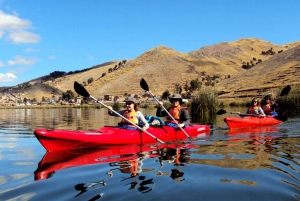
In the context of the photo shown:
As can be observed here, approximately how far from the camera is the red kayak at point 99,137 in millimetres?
7893

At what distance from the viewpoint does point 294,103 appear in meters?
24.9

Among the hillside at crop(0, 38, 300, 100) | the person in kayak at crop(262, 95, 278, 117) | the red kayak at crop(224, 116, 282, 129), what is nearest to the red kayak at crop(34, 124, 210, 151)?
the red kayak at crop(224, 116, 282, 129)

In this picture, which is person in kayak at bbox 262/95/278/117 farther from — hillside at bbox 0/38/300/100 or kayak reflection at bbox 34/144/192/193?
hillside at bbox 0/38/300/100

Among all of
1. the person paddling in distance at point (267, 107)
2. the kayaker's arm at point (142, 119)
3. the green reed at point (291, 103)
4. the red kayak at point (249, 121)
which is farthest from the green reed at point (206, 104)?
the kayaker's arm at point (142, 119)

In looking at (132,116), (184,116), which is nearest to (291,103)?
(184,116)

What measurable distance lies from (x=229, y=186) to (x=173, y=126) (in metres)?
6.10

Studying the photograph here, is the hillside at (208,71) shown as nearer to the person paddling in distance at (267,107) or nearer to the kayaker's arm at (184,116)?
the person paddling in distance at (267,107)

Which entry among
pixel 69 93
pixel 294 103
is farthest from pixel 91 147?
pixel 69 93

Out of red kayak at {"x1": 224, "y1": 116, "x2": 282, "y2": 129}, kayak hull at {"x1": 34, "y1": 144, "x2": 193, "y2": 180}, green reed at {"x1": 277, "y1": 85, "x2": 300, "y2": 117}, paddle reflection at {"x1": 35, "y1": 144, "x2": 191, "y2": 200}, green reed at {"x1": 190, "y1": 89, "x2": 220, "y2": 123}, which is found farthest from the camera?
green reed at {"x1": 277, "y1": 85, "x2": 300, "y2": 117}

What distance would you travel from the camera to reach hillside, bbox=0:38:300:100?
69.1 meters

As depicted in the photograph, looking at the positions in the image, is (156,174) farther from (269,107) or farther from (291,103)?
(291,103)

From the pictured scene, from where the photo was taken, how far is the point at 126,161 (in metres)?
6.75

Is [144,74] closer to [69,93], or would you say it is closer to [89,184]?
[69,93]

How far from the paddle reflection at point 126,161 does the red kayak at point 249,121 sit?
5110 mm
